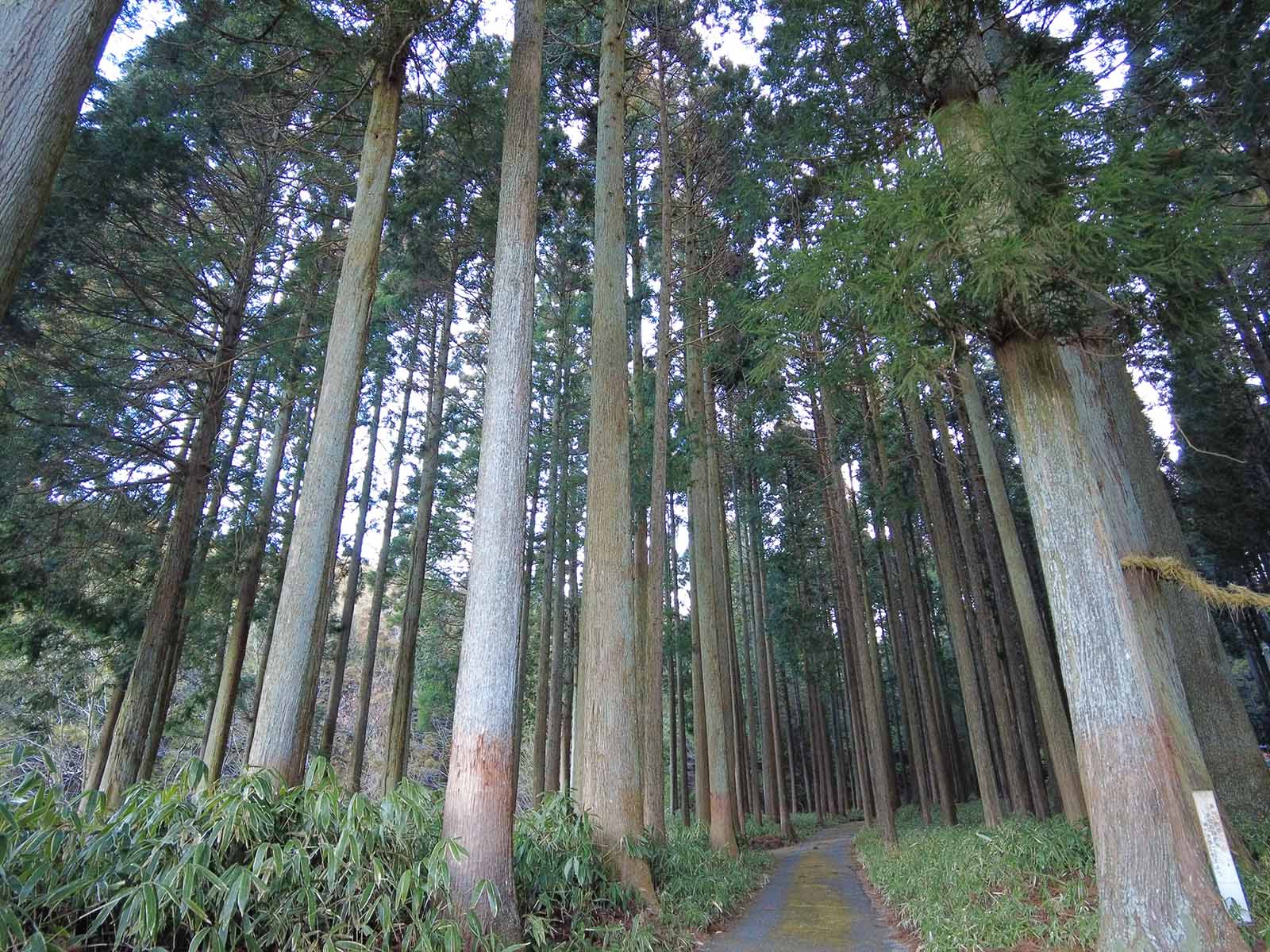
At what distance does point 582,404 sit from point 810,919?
11.7m

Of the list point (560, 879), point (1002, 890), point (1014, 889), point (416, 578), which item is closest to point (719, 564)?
point (416, 578)

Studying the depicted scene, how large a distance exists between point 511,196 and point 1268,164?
805 cm

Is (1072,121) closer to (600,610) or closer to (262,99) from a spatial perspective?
(600,610)

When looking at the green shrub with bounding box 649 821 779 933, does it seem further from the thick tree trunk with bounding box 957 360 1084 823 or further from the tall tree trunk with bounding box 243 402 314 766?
the tall tree trunk with bounding box 243 402 314 766

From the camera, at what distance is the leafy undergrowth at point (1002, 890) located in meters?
4.84

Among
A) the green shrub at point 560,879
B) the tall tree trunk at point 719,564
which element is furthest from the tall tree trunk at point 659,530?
the green shrub at point 560,879

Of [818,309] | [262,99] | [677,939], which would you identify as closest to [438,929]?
[677,939]

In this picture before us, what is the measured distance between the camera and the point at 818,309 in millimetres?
4875

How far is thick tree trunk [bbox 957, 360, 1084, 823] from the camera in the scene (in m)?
8.15

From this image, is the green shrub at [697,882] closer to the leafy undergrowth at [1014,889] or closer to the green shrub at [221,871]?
the leafy undergrowth at [1014,889]

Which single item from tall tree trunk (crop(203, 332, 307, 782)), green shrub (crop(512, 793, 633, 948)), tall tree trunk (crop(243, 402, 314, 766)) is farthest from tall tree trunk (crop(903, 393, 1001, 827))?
tall tree trunk (crop(243, 402, 314, 766))

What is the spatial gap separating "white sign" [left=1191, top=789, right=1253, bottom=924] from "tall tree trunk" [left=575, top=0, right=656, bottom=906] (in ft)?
13.0

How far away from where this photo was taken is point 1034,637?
8.73 meters

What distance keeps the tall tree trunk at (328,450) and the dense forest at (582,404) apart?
0.17 ft
